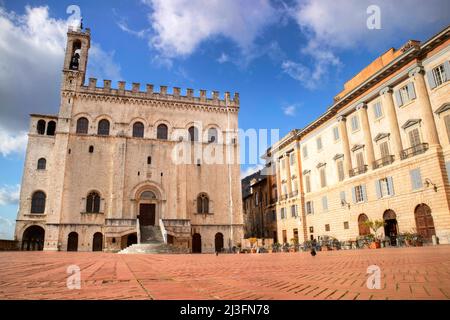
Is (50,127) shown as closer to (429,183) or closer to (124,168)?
(124,168)

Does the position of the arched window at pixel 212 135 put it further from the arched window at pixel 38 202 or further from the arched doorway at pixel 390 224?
the arched doorway at pixel 390 224

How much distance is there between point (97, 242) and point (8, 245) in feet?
25.9

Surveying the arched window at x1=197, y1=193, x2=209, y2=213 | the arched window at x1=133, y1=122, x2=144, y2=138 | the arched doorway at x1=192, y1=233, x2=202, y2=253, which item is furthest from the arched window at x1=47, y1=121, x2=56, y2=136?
the arched doorway at x1=192, y1=233, x2=202, y2=253

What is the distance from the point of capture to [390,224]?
23266 mm

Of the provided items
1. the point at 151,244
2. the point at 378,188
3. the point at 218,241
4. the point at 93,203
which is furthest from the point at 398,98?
the point at 93,203

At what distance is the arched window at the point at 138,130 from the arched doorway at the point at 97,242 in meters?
10.7

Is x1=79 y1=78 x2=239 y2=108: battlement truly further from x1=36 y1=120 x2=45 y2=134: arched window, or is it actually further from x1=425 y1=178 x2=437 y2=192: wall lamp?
x1=425 y1=178 x2=437 y2=192: wall lamp

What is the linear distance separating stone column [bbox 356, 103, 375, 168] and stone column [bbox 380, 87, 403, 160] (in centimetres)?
209

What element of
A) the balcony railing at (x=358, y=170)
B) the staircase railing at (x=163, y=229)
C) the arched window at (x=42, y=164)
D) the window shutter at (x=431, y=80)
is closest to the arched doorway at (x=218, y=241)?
the staircase railing at (x=163, y=229)

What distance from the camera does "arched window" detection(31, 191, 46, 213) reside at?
32.1m

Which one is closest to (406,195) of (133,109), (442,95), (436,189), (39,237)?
(436,189)
